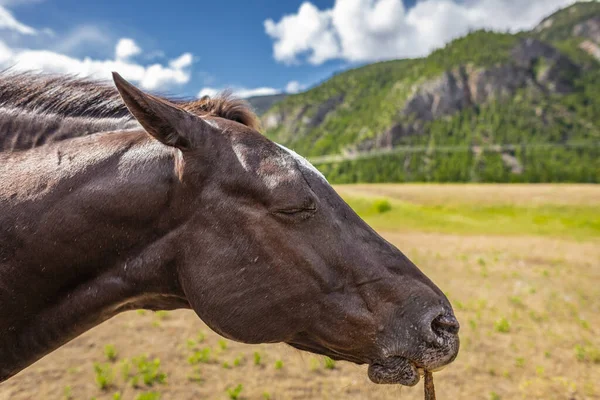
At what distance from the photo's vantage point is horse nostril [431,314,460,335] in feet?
7.55

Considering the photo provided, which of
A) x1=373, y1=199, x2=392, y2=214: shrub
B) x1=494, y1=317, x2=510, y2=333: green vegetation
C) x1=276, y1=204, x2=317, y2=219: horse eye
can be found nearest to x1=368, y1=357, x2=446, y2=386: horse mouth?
→ x1=276, y1=204, x2=317, y2=219: horse eye

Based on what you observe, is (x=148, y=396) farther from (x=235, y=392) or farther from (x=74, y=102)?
(x=74, y=102)

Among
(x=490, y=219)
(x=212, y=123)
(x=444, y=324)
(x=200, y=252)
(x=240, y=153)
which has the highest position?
(x=212, y=123)

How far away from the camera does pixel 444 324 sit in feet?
7.61

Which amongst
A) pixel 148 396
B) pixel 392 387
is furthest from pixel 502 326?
pixel 148 396

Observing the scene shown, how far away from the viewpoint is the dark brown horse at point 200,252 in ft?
7.23

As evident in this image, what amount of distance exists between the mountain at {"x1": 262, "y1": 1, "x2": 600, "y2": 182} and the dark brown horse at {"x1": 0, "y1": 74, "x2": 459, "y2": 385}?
11973 cm

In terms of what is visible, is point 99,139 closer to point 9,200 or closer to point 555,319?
point 9,200

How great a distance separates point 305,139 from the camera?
197000 mm

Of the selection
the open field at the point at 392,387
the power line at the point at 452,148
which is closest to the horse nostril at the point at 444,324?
the open field at the point at 392,387

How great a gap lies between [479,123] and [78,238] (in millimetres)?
180013

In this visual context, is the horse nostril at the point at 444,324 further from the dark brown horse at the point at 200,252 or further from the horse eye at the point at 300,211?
the horse eye at the point at 300,211

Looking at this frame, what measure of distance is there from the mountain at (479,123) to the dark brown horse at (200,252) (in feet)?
393

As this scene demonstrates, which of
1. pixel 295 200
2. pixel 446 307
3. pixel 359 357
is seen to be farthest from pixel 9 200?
pixel 446 307
